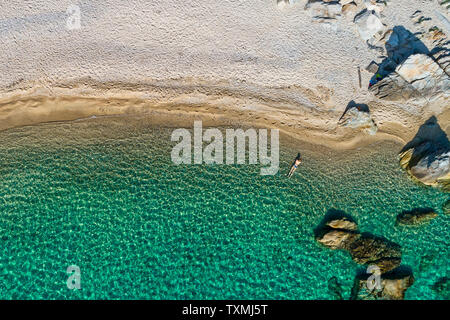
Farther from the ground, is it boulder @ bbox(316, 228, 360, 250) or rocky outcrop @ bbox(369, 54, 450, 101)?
rocky outcrop @ bbox(369, 54, 450, 101)

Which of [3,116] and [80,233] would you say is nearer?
[80,233]

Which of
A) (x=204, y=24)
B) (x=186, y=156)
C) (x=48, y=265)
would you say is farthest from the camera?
(x=204, y=24)

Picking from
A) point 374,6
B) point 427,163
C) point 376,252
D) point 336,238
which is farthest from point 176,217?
point 374,6

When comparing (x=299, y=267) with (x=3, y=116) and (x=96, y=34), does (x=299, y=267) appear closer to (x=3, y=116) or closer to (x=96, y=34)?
(x=96, y=34)

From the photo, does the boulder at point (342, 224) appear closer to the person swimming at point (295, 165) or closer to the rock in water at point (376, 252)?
the rock in water at point (376, 252)

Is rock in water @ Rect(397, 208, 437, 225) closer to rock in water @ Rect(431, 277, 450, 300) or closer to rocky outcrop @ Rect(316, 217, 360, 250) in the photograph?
rocky outcrop @ Rect(316, 217, 360, 250)

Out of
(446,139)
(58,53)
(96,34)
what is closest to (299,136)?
(446,139)

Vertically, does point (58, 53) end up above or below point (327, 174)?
above

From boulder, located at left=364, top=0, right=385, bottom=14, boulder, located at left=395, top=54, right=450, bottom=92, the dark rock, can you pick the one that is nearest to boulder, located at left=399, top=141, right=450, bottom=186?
boulder, located at left=395, top=54, right=450, bottom=92
